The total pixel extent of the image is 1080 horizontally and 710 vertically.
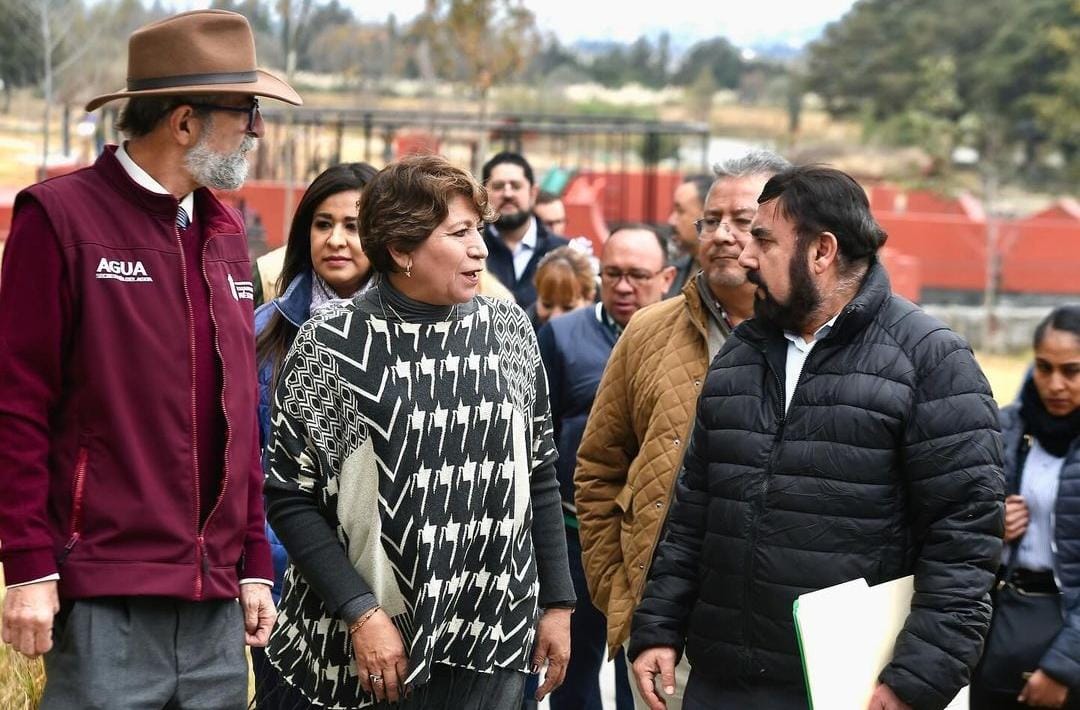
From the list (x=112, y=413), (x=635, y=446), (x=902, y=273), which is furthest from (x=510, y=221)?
(x=902, y=273)

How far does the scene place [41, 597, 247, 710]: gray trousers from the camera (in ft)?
11.3

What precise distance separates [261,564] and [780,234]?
153 centimetres

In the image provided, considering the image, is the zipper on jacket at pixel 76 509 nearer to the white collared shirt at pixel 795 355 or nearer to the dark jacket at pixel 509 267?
the white collared shirt at pixel 795 355

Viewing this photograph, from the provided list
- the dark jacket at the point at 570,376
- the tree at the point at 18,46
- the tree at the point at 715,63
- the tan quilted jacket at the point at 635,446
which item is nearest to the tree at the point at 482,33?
the tree at the point at 18,46

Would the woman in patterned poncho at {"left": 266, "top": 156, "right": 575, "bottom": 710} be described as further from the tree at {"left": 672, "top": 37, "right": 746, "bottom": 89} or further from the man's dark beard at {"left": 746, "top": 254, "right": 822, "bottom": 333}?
the tree at {"left": 672, "top": 37, "right": 746, "bottom": 89}

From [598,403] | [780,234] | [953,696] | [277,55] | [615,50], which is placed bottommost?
[953,696]

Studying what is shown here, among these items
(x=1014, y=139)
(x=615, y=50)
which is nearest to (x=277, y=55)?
(x=1014, y=139)

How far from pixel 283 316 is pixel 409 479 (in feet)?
5.26

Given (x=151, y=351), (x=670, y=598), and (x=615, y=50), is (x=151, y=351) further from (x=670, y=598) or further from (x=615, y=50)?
(x=615, y=50)

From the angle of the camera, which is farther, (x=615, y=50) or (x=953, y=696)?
(x=615, y=50)

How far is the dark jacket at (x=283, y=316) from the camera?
4.95 meters

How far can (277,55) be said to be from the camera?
74.2 feet

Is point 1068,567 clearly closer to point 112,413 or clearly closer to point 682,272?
point 682,272

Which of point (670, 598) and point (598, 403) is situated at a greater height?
point (598, 403)
